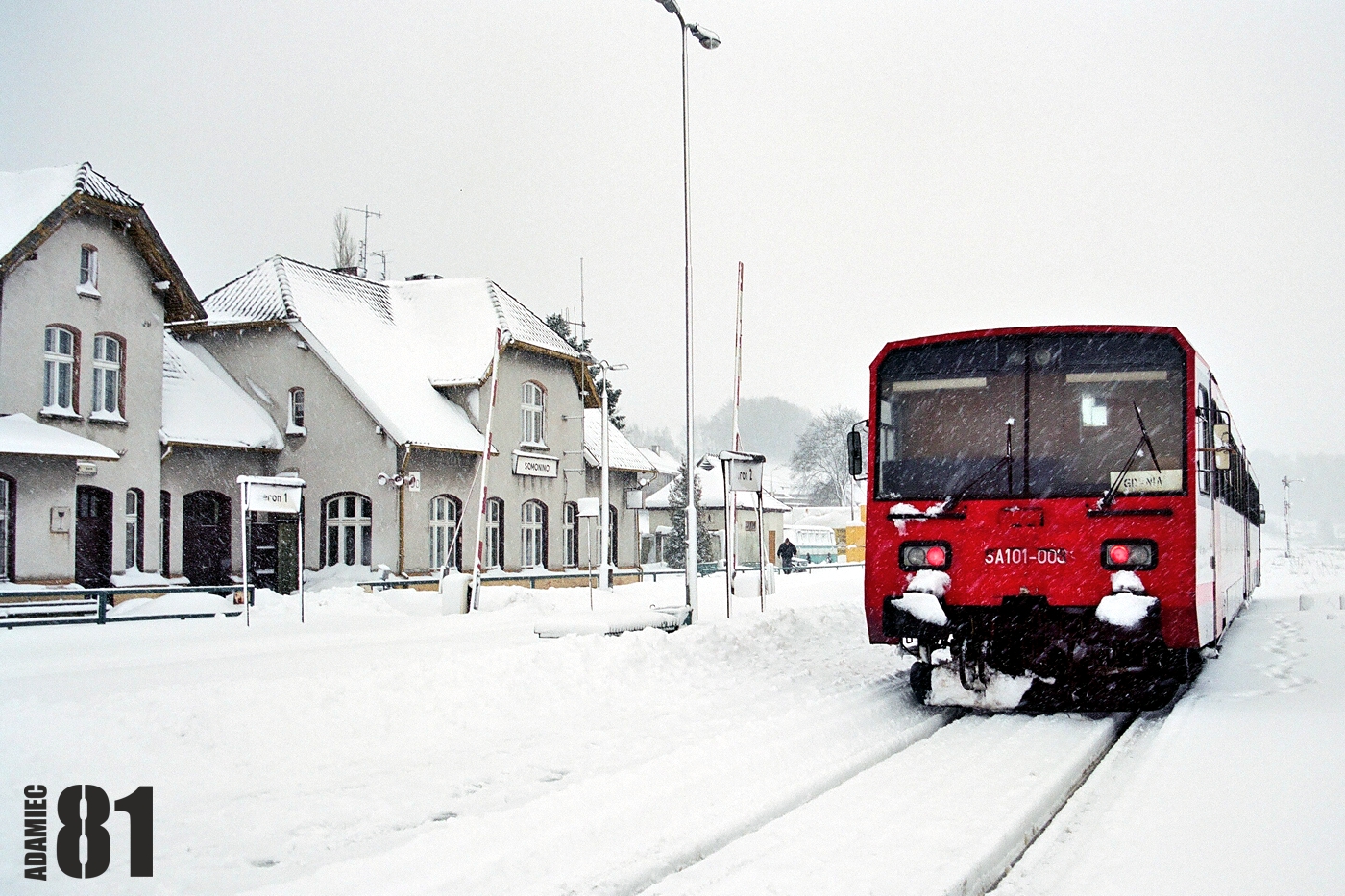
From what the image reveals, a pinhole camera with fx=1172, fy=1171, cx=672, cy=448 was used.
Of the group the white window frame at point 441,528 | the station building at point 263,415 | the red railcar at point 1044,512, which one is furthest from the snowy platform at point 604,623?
the white window frame at point 441,528

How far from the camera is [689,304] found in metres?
Answer: 19.1

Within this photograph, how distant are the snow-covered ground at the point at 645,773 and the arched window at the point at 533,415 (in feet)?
67.6

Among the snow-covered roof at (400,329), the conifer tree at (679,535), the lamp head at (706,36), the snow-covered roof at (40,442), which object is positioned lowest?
the conifer tree at (679,535)

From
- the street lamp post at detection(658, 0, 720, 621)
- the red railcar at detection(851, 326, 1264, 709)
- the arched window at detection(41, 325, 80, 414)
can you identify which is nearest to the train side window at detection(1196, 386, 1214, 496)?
the red railcar at detection(851, 326, 1264, 709)

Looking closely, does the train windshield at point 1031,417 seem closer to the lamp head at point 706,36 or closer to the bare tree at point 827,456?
the lamp head at point 706,36

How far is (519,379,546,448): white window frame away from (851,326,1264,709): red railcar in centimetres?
→ 2408

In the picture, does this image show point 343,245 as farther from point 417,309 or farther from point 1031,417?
point 1031,417

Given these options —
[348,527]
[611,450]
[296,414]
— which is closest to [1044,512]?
[348,527]

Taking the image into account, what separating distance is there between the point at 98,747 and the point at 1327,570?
51009 mm

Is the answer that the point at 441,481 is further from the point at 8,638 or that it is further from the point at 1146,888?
the point at 1146,888

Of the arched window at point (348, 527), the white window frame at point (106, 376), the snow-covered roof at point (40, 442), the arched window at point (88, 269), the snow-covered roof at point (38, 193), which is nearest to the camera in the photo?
the snow-covered roof at point (40, 442)

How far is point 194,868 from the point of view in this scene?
5.84 meters

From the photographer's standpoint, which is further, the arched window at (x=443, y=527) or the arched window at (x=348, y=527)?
the arched window at (x=443, y=527)

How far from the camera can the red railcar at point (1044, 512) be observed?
377 inches
